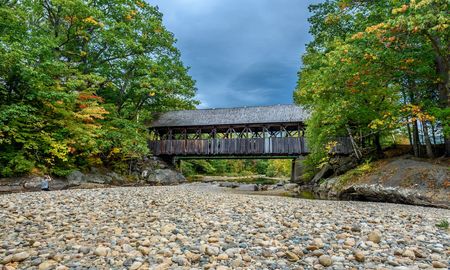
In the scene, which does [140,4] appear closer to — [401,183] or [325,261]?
[401,183]

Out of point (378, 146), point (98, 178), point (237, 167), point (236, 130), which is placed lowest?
point (98, 178)

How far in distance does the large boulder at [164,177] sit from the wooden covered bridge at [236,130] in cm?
186

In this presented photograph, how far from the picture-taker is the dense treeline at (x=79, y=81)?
40.4 ft

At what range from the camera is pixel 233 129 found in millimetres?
23188

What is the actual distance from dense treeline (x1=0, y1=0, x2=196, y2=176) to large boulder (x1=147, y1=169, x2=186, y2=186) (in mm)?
2344

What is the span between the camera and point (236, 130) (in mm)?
23797

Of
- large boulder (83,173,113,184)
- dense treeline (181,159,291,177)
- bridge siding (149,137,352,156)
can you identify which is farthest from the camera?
dense treeline (181,159,291,177)

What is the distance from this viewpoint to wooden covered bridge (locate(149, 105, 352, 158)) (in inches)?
827

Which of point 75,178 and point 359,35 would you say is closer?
point 359,35

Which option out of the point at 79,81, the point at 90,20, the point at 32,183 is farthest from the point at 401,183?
the point at 90,20

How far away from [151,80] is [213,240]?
17655 mm

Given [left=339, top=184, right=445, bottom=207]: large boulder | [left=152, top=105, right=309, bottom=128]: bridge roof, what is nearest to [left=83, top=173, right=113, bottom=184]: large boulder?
[left=152, top=105, right=309, bottom=128]: bridge roof

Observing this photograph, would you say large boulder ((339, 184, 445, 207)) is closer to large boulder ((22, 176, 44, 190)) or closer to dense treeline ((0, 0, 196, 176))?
dense treeline ((0, 0, 196, 176))

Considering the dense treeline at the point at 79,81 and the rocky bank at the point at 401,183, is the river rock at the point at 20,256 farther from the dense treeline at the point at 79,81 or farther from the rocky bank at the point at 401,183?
the dense treeline at the point at 79,81
